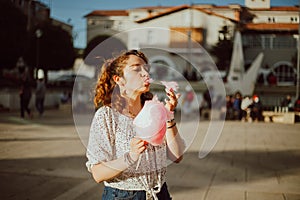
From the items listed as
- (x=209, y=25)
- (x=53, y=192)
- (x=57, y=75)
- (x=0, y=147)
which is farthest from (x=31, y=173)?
(x=57, y=75)

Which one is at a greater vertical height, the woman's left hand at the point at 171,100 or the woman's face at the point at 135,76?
the woman's face at the point at 135,76

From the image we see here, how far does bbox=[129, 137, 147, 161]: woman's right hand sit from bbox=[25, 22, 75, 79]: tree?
1402cm

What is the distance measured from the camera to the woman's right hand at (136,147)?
5.03ft

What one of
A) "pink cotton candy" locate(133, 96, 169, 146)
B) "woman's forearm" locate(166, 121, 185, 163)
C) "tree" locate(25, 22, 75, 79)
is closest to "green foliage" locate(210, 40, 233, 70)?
"woman's forearm" locate(166, 121, 185, 163)

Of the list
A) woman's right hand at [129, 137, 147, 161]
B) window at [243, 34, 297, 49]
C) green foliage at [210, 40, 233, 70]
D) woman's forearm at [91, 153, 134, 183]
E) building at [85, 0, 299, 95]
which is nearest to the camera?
woman's right hand at [129, 137, 147, 161]

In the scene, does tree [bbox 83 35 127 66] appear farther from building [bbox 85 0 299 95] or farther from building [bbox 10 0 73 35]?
building [bbox 10 0 73 35]

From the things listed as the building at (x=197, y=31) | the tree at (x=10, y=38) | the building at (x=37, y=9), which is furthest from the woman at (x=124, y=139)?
the tree at (x=10, y=38)

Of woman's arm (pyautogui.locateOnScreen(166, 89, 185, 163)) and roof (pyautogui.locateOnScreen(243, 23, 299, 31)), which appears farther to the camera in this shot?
roof (pyautogui.locateOnScreen(243, 23, 299, 31))

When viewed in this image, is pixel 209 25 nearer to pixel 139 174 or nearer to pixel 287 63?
pixel 287 63

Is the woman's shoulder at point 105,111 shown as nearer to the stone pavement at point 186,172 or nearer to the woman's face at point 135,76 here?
the woman's face at point 135,76

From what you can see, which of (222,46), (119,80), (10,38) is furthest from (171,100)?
(10,38)

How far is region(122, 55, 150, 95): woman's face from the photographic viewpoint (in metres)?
1.61

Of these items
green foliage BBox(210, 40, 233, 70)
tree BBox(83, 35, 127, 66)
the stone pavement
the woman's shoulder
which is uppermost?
green foliage BBox(210, 40, 233, 70)

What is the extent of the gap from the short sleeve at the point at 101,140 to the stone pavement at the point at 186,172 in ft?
1.14
